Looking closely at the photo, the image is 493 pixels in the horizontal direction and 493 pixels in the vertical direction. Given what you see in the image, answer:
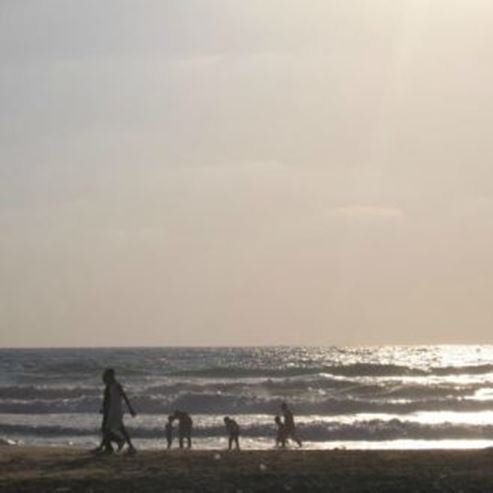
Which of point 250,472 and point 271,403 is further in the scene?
point 271,403

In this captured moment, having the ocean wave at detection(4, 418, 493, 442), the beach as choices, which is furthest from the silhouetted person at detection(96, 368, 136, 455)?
the ocean wave at detection(4, 418, 493, 442)

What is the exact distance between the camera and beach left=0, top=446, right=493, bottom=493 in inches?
547

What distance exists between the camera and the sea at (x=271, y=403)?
36594 millimetres

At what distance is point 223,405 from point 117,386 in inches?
1309

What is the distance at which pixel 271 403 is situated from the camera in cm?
4994

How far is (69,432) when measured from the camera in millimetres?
37344

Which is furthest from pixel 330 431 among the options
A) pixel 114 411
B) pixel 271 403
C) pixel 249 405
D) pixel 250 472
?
pixel 250 472

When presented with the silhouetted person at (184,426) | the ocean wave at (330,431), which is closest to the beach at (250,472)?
the silhouetted person at (184,426)

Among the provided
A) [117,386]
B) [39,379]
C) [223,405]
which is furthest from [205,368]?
[117,386]

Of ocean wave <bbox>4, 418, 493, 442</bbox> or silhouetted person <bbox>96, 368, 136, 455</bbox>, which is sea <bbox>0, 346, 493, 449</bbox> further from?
silhouetted person <bbox>96, 368, 136, 455</bbox>

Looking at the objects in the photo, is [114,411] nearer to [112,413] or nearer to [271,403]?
[112,413]

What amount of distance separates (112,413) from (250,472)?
419cm

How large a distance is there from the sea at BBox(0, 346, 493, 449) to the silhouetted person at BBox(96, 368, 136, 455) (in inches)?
501

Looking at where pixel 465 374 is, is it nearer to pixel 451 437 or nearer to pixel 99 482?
pixel 451 437
